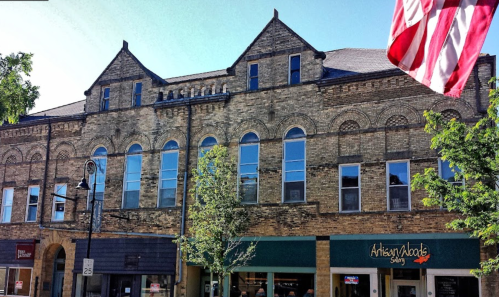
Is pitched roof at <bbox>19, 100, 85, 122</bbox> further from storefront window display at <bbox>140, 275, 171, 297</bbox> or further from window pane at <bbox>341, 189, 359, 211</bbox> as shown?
window pane at <bbox>341, 189, 359, 211</bbox>

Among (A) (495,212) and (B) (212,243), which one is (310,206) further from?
(A) (495,212)

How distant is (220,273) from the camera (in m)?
19.7

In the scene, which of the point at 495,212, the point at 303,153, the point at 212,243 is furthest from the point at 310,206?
the point at 495,212

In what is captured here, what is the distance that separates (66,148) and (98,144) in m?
2.08

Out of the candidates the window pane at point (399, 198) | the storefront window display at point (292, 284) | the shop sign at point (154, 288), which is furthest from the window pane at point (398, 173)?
the shop sign at point (154, 288)

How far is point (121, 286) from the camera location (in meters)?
24.1

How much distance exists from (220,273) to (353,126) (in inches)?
289

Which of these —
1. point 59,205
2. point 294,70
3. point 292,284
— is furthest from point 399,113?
point 59,205

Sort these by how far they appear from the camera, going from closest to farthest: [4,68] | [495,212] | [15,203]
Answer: [495,212] → [4,68] → [15,203]

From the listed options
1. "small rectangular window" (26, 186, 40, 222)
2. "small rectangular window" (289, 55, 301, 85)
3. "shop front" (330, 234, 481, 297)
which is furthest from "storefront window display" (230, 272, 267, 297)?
"small rectangular window" (26, 186, 40, 222)

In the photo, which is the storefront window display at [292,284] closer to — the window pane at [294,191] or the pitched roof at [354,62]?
the window pane at [294,191]

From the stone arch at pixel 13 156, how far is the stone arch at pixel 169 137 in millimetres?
8619

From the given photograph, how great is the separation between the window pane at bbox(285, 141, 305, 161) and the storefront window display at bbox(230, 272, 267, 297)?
15.2 ft

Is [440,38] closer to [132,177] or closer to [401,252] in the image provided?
[401,252]
